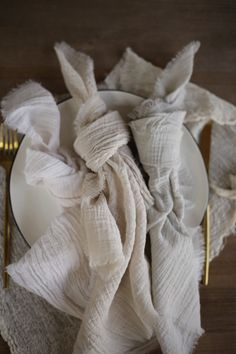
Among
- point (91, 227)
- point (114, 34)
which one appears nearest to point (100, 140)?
point (91, 227)

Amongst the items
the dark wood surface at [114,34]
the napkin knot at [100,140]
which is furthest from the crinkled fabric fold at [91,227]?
the dark wood surface at [114,34]

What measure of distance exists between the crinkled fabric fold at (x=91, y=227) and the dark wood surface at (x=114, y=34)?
0.10 m

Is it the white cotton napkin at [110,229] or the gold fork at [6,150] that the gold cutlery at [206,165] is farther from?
the gold fork at [6,150]

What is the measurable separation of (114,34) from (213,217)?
0.28m

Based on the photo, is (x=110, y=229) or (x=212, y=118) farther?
(x=212, y=118)

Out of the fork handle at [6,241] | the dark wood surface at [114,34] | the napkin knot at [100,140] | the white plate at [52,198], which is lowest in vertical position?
the fork handle at [6,241]

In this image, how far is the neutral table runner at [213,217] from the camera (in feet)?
1.48

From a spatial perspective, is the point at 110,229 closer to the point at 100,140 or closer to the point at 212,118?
the point at 100,140

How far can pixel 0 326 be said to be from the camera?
1.47 feet

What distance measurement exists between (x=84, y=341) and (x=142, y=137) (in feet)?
0.72

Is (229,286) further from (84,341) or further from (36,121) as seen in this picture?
(36,121)

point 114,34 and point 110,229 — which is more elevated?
point 114,34

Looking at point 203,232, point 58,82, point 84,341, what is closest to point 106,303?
point 84,341

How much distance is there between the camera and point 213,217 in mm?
491
